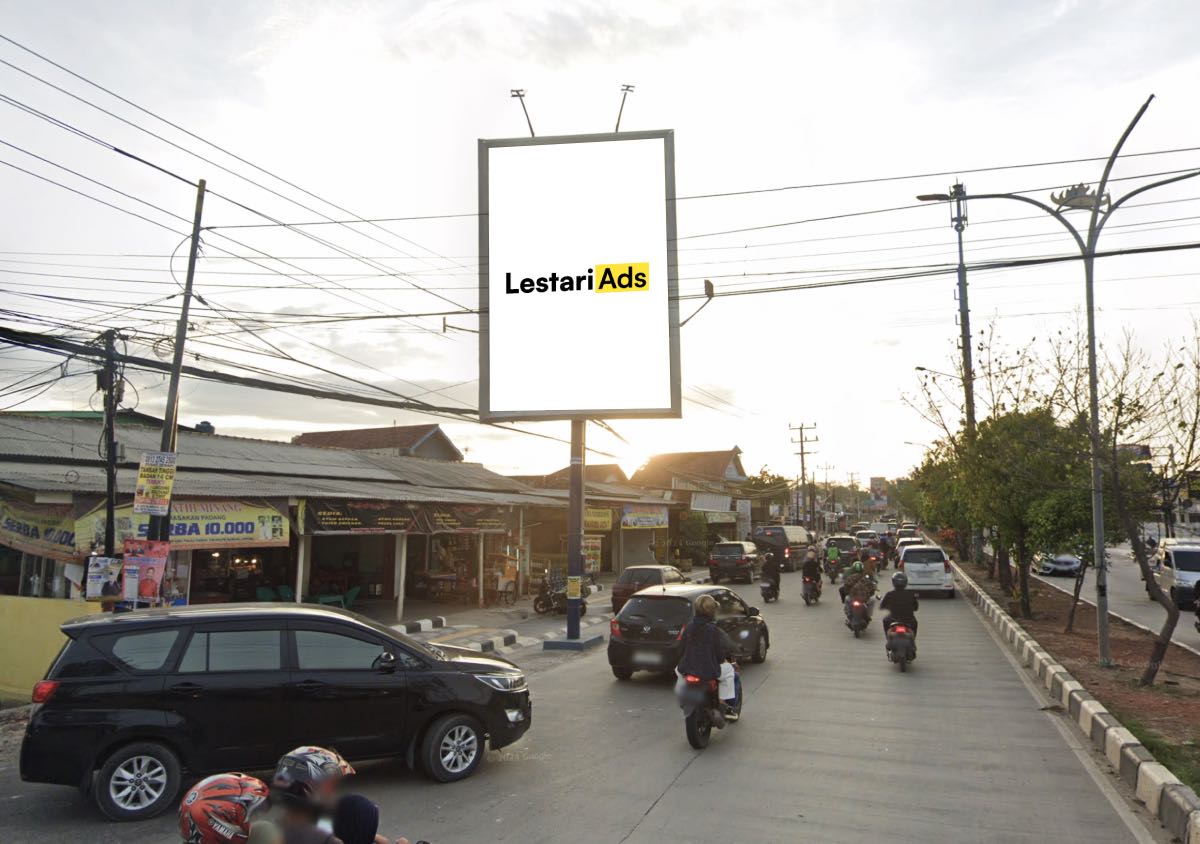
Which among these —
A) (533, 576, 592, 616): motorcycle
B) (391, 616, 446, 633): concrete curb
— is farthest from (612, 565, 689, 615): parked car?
(391, 616, 446, 633): concrete curb

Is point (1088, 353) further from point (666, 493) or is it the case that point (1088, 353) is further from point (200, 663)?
point (666, 493)

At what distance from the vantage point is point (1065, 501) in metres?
17.3

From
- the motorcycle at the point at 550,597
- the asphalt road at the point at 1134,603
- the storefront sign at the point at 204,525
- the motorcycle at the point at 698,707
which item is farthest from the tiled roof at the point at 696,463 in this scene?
the motorcycle at the point at 698,707

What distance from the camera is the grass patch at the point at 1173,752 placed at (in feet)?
22.1

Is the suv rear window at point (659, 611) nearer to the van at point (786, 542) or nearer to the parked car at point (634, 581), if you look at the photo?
the parked car at point (634, 581)

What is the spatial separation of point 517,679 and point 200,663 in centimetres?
288

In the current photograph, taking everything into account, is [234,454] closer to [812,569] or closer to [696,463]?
[812,569]

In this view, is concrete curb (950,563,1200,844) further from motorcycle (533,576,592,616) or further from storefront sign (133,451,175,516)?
storefront sign (133,451,175,516)

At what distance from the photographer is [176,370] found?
13477 mm

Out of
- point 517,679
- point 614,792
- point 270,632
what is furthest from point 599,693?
point 270,632

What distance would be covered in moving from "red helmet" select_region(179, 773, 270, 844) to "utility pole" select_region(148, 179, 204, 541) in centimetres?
1051

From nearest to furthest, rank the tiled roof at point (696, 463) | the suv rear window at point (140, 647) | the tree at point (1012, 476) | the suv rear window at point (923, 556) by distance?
the suv rear window at point (140, 647) < the tree at point (1012, 476) < the suv rear window at point (923, 556) < the tiled roof at point (696, 463)

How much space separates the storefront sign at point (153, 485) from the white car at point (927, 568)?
71.2 feet

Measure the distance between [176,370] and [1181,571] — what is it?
85.4ft
